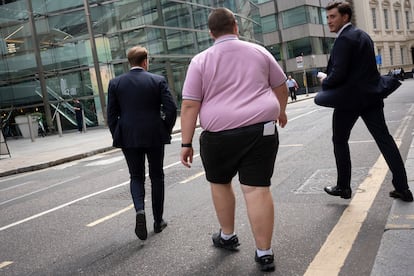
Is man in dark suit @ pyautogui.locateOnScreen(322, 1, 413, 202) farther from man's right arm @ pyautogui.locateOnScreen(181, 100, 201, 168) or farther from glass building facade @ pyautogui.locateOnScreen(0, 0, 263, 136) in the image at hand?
glass building facade @ pyautogui.locateOnScreen(0, 0, 263, 136)

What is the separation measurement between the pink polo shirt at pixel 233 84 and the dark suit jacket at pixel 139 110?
114 centimetres

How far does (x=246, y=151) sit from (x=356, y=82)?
1.61m

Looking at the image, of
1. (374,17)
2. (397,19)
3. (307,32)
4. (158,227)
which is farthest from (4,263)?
(397,19)

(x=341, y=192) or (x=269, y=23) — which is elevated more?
(x=269, y=23)

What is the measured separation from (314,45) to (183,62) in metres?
28.9

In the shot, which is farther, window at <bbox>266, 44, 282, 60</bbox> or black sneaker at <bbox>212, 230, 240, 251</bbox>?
window at <bbox>266, 44, 282, 60</bbox>

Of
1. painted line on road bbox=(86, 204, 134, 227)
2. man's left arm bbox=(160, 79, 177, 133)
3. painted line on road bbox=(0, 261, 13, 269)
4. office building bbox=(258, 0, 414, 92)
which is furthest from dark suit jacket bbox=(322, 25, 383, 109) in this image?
office building bbox=(258, 0, 414, 92)

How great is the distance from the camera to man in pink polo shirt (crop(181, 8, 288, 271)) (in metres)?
3.39

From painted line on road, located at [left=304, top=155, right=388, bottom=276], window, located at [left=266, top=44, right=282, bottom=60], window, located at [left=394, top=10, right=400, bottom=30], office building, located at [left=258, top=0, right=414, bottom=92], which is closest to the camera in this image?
painted line on road, located at [left=304, top=155, right=388, bottom=276]

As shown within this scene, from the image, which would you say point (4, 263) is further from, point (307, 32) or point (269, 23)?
A: point (269, 23)

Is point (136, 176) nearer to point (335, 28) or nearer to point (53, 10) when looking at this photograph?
point (335, 28)

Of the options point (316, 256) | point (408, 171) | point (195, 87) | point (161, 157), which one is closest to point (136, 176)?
point (161, 157)

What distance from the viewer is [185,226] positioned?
4770 millimetres

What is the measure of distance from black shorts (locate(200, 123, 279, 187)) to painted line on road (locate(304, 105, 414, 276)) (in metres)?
0.68
